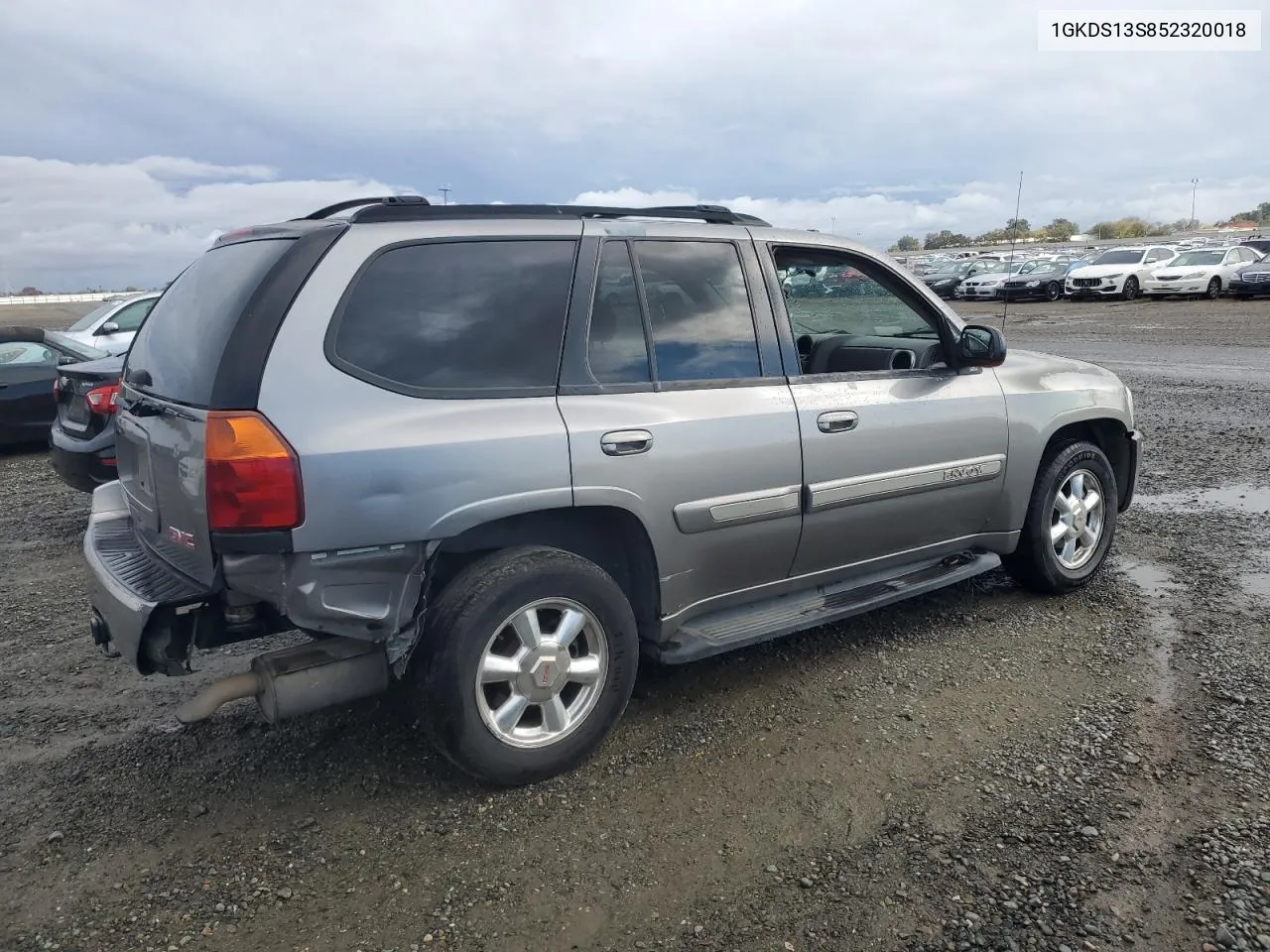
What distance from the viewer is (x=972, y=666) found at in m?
4.26

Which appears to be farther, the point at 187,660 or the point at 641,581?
the point at 641,581

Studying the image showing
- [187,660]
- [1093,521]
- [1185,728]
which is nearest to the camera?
[187,660]

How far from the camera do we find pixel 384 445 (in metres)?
3.00

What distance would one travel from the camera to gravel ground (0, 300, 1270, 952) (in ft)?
8.78

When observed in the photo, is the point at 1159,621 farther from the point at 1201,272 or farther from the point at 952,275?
the point at 952,275

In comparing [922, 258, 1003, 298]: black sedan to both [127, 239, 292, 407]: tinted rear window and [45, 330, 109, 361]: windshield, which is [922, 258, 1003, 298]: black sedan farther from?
[127, 239, 292, 407]: tinted rear window

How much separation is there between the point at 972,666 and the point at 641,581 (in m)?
1.61

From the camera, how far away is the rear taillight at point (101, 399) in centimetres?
625

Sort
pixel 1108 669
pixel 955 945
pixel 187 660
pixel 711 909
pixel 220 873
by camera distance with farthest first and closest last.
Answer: pixel 1108 669 → pixel 187 660 → pixel 220 873 → pixel 711 909 → pixel 955 945

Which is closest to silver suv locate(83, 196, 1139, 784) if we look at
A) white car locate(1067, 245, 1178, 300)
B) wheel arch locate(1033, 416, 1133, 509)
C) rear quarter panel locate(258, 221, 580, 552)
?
rear quarter panel locate(258, 221, 580, 552)

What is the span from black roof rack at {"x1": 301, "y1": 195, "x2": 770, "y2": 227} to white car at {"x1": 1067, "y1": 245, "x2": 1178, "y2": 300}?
29283mm

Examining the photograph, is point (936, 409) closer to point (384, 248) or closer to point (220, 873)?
point (384, 248)

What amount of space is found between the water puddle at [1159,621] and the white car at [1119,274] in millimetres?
27362

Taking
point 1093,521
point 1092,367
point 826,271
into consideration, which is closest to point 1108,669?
point 1093,521
